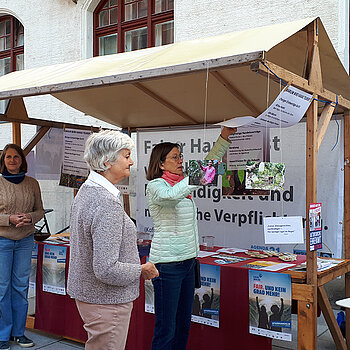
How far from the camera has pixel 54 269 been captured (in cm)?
478

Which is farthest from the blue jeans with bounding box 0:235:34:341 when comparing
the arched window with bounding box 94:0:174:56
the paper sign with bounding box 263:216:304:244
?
the arched window with bounding box 94:0:174:56

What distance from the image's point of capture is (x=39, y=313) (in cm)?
493

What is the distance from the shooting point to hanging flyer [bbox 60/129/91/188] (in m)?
5.66

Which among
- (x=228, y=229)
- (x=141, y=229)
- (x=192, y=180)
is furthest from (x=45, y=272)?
(x=192, y=180)

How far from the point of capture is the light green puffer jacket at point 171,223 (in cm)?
325

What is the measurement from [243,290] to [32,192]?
2.20 meters

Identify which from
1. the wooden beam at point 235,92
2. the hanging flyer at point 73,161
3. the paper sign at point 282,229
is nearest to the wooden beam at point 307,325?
the paper sign at point 282,229

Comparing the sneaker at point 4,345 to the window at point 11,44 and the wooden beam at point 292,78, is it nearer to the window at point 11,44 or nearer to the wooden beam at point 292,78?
the wooden beam at point 292,78

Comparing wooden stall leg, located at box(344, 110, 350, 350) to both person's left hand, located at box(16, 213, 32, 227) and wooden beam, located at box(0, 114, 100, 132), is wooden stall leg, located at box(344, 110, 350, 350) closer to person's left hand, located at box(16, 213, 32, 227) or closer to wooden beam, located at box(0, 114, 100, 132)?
person's left hand, located at box(16, 213, 32, 227)

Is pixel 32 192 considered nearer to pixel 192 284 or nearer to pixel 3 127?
pixel 192 284

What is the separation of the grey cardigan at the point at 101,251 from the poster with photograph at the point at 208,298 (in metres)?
1.50

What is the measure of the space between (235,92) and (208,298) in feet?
6.21

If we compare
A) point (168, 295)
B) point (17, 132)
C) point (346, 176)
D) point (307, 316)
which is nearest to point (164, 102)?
point (17, 132)

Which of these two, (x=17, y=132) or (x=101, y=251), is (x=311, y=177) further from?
(x=17, y=132)
